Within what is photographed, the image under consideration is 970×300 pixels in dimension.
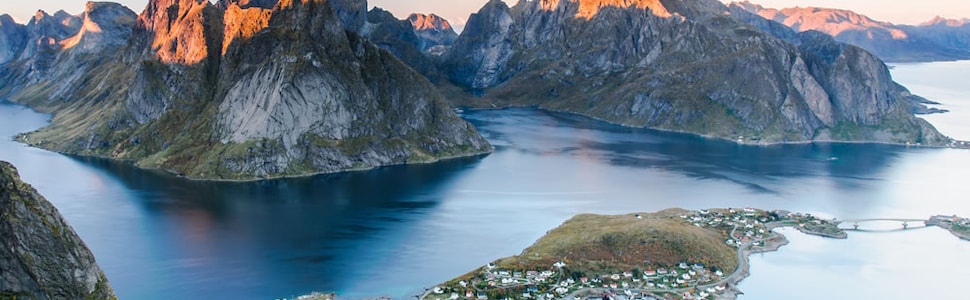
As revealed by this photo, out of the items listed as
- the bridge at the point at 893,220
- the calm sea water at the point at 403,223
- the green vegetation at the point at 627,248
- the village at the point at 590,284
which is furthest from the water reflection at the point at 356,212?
the green vegetation at the point at 627,248

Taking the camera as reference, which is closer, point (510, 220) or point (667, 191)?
point (510, 220)

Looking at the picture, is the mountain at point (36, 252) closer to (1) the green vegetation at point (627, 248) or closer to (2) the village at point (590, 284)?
(2) the village at point (590, 284)

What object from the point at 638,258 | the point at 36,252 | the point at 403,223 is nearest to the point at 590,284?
the point at 638,258

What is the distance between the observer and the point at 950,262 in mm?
128500

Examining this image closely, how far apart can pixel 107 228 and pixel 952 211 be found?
161m

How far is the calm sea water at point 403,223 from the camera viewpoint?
366 ft

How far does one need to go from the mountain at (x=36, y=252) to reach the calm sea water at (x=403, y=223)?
1105 inches

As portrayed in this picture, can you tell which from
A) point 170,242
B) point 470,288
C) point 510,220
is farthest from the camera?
point 510,220

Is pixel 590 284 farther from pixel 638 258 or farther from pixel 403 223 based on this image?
pixel 403 223

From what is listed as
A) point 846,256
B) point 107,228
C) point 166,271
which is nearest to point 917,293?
point 846,256

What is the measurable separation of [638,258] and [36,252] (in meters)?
78.2

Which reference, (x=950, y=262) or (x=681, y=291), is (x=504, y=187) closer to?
(x=681, y=291)

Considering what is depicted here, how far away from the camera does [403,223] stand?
5655 inches

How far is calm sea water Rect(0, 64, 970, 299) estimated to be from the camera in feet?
366
